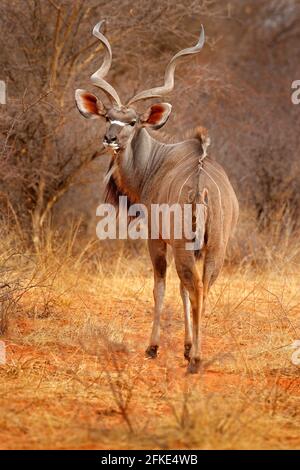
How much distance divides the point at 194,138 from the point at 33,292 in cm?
226

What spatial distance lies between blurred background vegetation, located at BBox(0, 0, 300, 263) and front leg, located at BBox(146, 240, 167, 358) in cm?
234

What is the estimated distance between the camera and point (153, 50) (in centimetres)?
1113

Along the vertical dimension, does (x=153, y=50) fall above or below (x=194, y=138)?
above

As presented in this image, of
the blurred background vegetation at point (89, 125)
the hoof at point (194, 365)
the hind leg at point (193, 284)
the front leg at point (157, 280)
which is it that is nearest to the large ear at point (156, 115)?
the front leg at point (157, 280)

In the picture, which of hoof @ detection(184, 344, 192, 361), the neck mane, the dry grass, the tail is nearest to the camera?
the dry grass

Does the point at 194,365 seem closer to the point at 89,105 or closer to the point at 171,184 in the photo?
the point at 171,184

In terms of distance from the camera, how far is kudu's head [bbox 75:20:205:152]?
6.47 meters

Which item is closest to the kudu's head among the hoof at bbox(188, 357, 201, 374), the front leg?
the front leg

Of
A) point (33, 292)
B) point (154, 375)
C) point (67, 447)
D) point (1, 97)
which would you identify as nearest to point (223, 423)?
point (67, 447)

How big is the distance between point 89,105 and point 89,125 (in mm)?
3274

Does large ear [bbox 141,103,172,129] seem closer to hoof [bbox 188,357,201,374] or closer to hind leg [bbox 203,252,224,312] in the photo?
hind leg [bbox 203,252,224,312]

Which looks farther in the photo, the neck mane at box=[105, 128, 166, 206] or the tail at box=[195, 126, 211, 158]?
the neck mane at box=[105, 128, 166, 206]

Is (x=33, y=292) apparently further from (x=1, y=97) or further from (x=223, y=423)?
(x=223, y=423)

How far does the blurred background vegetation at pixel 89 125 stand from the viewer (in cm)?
971
